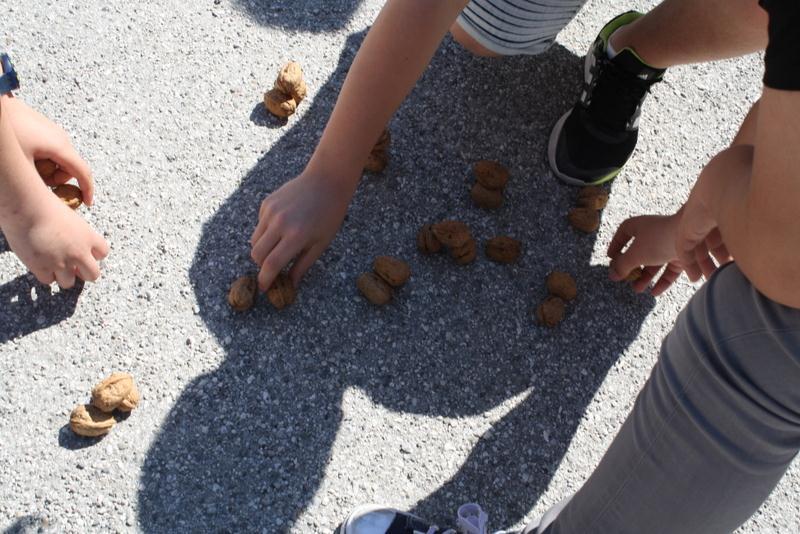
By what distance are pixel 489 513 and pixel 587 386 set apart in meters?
0.31

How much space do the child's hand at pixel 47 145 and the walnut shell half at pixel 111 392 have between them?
370mm

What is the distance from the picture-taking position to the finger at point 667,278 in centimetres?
150

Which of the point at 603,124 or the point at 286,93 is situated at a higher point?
the point at 603,124

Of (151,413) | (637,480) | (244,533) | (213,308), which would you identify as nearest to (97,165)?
(213,308)

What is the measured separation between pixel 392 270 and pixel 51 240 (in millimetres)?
569

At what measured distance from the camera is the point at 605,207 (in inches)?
64.7

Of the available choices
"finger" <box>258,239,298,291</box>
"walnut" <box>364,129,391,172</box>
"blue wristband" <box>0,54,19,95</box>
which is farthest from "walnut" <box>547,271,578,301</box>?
"blue wristband" <box>0,54,19,95</box>

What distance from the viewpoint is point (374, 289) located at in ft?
4.54

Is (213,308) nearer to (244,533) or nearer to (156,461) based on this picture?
(156,461)

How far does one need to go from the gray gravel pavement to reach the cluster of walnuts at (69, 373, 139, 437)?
3 centimetres

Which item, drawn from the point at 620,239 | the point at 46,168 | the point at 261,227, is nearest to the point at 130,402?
the point at 261,227

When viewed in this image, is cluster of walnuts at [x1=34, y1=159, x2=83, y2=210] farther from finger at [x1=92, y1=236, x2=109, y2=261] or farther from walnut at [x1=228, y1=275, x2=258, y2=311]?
walnut at [x1=228, y1=275, x2=258, y2=311]

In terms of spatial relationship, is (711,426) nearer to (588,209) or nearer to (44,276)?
(588,209)

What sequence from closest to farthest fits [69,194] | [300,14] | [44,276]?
[44,276] → [69,194] → [300,14]
